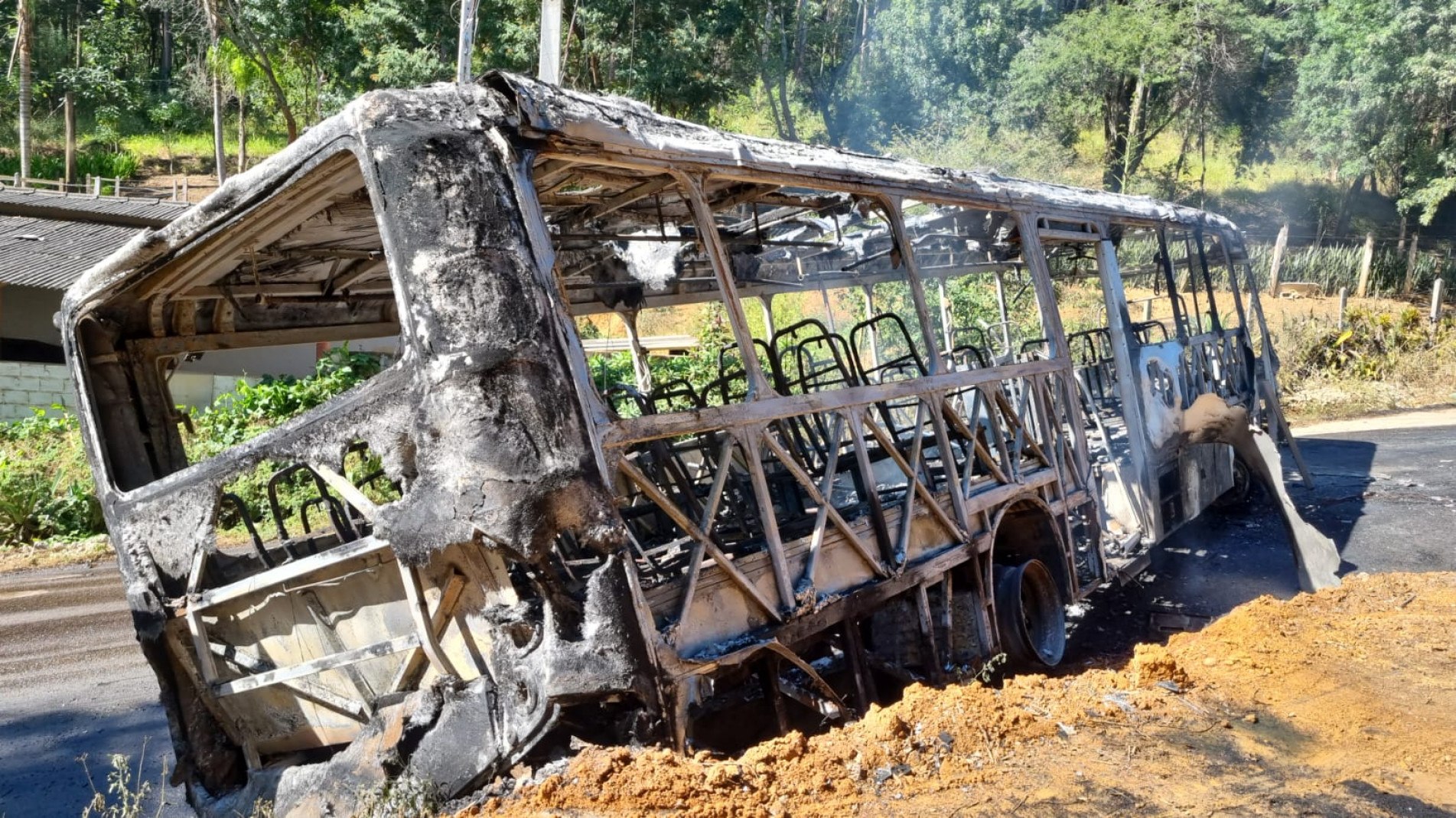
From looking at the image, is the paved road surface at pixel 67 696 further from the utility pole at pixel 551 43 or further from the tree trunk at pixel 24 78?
the tree trunk at pixel 24 78

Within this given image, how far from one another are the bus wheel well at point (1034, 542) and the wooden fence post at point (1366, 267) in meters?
23.0

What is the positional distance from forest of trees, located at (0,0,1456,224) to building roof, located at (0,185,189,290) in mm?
7656

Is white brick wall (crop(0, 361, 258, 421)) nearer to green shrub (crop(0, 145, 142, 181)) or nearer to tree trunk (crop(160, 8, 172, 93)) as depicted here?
green shrub (crop(0, 145, 142, 181))

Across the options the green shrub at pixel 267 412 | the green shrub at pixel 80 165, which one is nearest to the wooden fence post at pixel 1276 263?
the green shrub at pixel 267 412

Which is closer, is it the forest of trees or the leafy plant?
the leafy plant

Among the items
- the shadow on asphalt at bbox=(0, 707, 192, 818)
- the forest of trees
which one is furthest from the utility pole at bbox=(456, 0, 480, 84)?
the shadow on asphalt at bbox=(0, 707, 192, 818)

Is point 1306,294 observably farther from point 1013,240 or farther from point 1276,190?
point 1013,240

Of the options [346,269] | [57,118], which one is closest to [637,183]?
[346,269]

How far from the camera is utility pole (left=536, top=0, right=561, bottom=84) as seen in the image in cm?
1266

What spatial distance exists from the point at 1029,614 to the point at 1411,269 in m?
24.6

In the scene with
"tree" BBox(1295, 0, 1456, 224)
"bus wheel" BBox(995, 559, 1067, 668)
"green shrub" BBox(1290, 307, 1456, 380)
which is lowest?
"bus wheel" BBox(995, 559, 1067, 668)

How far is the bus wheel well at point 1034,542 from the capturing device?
278 inches

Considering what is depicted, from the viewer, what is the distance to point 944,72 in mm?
34969

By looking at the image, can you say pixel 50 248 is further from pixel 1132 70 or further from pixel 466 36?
pixel 1132 70
